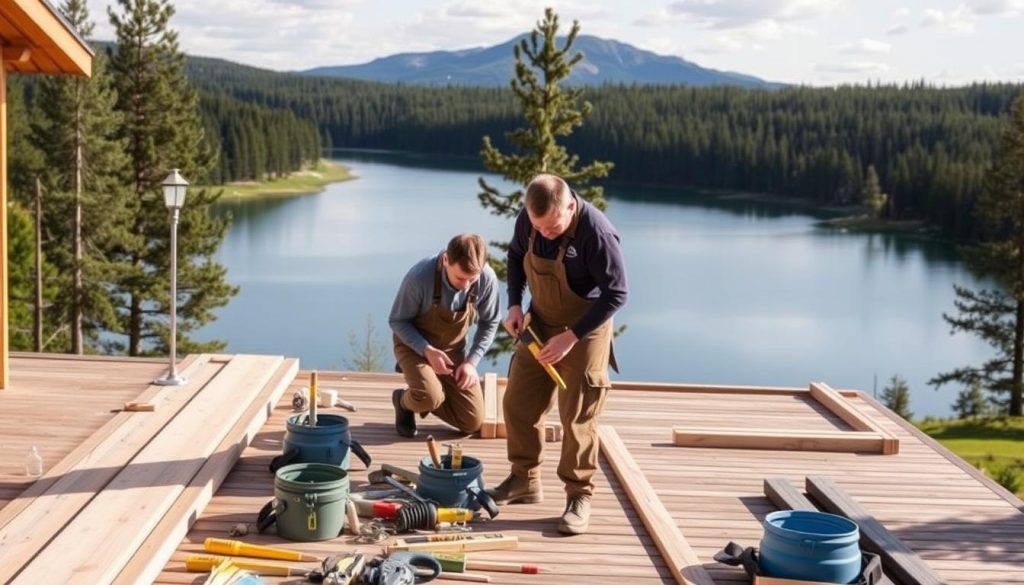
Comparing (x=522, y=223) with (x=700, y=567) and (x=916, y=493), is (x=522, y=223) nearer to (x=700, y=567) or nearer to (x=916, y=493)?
(x=700, y=567)

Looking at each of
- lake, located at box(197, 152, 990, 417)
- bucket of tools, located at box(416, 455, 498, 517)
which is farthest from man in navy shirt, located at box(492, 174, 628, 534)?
lake, located at box(197, 152, 990, 417)

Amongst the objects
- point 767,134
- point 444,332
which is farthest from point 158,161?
point 767,134

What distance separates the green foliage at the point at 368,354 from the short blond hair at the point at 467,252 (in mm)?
12472

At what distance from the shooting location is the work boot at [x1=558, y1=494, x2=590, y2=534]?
4.68m

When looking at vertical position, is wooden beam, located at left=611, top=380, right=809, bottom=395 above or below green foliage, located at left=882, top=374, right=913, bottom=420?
above

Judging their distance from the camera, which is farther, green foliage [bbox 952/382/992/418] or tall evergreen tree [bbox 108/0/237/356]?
green foliage [bbox 952/382/992/418]

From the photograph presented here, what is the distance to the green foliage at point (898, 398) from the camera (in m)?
26.0

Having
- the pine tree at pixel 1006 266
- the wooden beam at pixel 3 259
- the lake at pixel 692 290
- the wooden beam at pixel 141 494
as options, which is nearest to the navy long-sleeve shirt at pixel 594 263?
the wooden beam at pixel 141 494

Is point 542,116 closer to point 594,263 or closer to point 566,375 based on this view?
point 566,375

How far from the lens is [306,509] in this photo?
4422mm

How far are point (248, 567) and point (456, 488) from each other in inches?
38.5

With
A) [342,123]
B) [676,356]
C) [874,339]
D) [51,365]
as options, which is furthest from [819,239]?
[342,123]

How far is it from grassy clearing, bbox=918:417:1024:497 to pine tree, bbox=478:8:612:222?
7.76m

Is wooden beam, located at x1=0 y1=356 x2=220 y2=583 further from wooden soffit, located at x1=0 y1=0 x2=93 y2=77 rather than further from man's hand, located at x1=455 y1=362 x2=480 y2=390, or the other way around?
wooden soffit, located at x1=0 y1=0 x2=93 y2=77
